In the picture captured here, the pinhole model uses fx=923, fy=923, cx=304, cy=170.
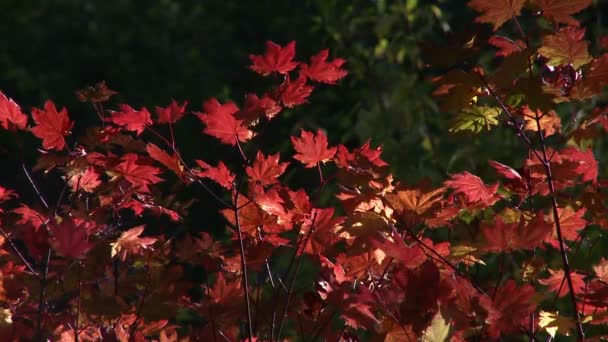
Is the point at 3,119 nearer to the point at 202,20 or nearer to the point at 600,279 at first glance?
the point at 600,279

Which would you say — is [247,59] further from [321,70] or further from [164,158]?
[164,158]

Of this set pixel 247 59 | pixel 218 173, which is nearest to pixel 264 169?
pixel 218 173

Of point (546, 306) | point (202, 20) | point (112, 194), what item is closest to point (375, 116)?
point (546, 306)

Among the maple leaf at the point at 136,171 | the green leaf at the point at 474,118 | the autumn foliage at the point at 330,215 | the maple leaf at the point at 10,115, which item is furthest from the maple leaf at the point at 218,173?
the green leaf at the point at 474,118

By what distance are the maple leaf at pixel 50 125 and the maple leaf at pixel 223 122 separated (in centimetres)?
31

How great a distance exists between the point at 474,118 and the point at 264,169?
51 centimetres

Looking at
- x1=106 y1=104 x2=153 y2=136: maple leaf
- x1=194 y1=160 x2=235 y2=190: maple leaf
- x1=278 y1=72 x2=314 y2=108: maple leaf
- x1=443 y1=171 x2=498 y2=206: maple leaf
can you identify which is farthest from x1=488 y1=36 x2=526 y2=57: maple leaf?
x1=106 y1=104 x2=153 y2=136: maple leaf

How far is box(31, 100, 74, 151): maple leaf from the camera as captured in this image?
2086mm

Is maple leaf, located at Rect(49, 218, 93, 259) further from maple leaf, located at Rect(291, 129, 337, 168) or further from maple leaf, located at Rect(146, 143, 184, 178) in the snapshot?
maple leaf, located at Rect(291, 129, 337, 168)

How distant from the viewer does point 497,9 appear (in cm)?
190

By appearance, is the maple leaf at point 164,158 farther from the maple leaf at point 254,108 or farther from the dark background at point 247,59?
the dark background at point 247,59

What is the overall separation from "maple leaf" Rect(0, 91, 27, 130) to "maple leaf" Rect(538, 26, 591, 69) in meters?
1.16

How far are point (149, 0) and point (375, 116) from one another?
926cm

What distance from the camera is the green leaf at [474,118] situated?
7.11 ft
